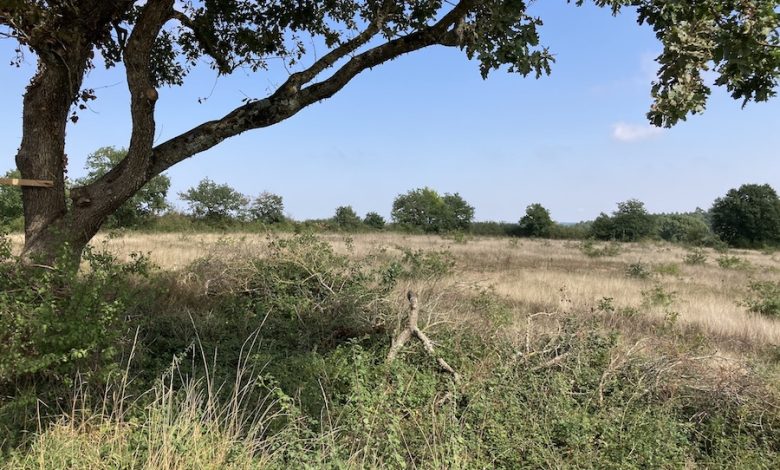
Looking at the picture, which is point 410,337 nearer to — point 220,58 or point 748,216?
point 220,58

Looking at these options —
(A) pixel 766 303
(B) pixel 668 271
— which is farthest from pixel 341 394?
(B) pixel 668 271

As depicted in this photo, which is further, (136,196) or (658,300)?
(136,196)

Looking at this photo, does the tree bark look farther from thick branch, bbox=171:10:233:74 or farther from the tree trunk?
thick branch, bbox=171:10:233:74

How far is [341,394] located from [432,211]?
208 ft

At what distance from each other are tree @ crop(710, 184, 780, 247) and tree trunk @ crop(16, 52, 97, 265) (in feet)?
192

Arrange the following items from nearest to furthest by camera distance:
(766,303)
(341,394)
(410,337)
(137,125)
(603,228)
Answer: (341,394) < (137,125) < (410,337) < (766,303) < (603,228)

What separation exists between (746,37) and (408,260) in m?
8.48

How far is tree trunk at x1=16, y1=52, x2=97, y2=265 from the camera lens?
5098 mm

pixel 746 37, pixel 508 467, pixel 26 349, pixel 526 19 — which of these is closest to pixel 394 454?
pixel 508 467

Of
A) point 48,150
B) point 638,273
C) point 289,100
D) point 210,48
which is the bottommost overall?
point 638,273

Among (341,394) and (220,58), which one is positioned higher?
(220,58)

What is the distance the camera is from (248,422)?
389cm

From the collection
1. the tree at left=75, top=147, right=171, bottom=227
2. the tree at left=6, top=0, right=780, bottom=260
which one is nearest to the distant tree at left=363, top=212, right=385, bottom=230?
the tree at left=75, top=147, right=171, bottom=227

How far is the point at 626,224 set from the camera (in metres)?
51.9
